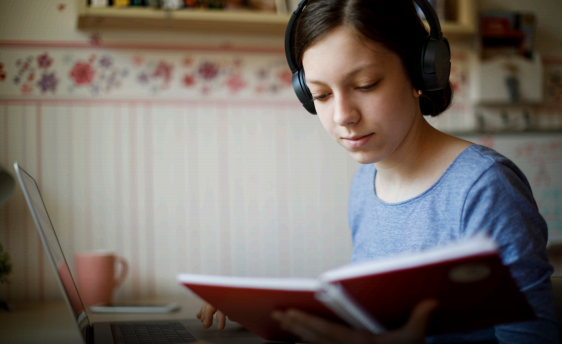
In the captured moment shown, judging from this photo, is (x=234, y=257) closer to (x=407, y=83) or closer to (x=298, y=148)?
(x=298, y=148)

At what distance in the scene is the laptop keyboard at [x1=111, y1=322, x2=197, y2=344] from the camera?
0.75 metres

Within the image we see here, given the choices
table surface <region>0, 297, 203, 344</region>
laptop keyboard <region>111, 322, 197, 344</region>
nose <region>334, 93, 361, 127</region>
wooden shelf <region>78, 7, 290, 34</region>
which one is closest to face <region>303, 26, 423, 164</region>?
nose <region>334, 93, 361, 127</region>

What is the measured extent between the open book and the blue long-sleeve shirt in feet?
0.48

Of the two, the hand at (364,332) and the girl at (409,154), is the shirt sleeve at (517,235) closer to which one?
the girl at (409,154)

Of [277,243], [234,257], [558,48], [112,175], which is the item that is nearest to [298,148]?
[277,243]

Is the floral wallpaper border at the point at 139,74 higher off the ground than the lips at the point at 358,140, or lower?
higher

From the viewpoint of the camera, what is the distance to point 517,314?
469mm

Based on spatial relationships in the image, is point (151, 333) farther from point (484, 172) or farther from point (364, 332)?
point (484, 172)

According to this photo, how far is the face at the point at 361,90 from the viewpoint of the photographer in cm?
69

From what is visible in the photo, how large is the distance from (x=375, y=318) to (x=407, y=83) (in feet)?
1.46

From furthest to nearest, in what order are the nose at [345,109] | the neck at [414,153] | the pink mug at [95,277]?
the pink mug at [95,277]
the neck at [414,153]
the nose at [345,109]

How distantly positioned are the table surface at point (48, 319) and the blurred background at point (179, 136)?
0.63ft

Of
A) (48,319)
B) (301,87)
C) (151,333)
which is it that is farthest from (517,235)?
(48,319)

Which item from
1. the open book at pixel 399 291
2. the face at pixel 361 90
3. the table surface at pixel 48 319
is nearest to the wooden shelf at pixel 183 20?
the face at pixel 361 90
